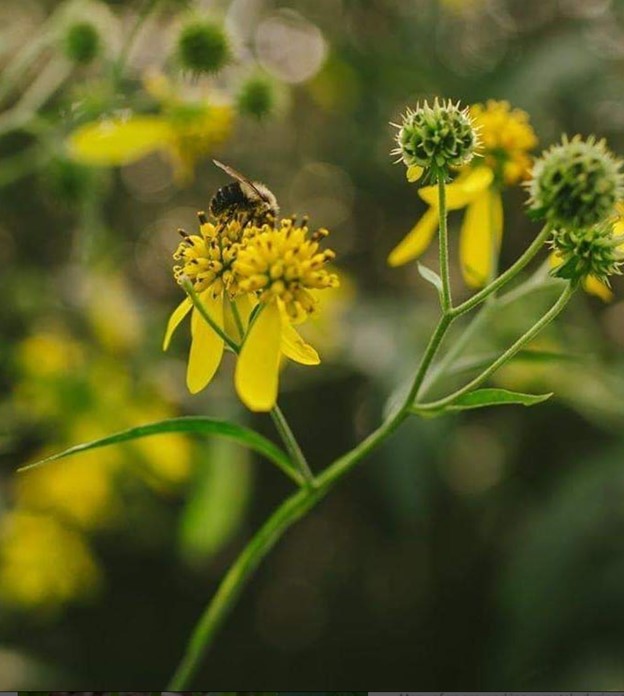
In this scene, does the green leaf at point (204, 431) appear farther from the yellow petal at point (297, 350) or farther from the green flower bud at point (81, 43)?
the green flower bud at point (81, 43)

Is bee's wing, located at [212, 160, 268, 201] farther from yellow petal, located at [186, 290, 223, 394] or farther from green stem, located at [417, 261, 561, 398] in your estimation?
green stem, located at [417, 261, 561, 398]

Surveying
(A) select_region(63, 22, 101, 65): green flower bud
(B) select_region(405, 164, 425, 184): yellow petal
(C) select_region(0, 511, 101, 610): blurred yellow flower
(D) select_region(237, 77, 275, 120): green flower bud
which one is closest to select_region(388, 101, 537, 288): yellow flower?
(B) select_region(405, 164, 425, 184): yellow petal

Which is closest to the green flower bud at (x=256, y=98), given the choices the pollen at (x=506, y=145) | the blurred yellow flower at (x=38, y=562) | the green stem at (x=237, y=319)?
the pollen at (x=506, y=145)

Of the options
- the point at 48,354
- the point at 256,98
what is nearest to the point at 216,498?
the point at 48,354

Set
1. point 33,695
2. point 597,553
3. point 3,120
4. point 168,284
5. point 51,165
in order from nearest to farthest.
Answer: point 33,695 → point 3,120 → point 51,165 → point 597,553 → point 168,284

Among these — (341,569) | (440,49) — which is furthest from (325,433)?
(440,49)

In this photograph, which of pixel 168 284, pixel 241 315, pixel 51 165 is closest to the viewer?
pixel 241 315

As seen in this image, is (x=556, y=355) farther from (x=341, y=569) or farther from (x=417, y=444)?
(x=341, y=569)
